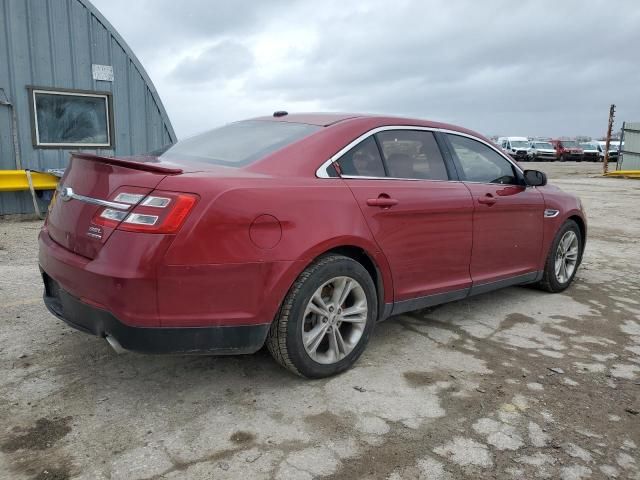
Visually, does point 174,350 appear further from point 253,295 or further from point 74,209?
point 74,209

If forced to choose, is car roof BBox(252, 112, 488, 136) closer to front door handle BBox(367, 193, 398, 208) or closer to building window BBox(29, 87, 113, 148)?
front door handle BBox(367, 193, 398, 208)

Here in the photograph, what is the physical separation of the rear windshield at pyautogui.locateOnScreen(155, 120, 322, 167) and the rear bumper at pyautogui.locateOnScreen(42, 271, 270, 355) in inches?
37.4

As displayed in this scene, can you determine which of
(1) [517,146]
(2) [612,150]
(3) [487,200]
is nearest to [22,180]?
(3) [487,200]

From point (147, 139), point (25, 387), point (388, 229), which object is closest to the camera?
point (25, 387)

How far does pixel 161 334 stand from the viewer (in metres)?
2.56

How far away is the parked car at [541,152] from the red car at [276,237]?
37281mm

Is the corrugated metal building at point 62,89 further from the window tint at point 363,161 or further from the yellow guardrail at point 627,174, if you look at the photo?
the yellow guardrail at point 627,174

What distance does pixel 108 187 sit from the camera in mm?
2711

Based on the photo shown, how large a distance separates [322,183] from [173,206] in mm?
870

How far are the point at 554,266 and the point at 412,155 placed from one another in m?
2.11

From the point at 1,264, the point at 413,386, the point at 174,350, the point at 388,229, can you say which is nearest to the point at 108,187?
the point at 174,350

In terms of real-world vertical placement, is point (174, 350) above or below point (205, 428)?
above

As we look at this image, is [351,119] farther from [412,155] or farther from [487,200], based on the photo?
[487,200]

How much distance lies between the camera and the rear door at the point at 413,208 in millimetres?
3266
